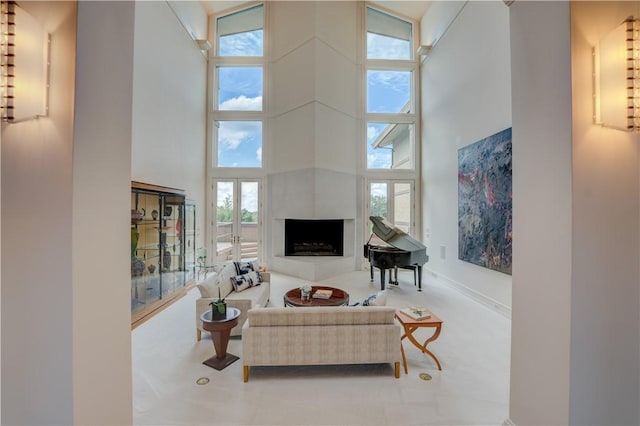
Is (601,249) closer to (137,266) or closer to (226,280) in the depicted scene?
(226,280)

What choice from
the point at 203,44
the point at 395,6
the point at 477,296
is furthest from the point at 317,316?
the point at 395,6

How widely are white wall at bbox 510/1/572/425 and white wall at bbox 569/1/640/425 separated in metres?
0.05

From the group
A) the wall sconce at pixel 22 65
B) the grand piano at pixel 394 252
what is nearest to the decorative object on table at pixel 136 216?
the wall sconce at pixel 22 65

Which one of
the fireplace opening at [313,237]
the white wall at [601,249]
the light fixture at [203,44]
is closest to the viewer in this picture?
the white wall at [601,249]

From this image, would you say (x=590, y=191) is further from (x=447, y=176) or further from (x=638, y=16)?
(x=447, y=176)

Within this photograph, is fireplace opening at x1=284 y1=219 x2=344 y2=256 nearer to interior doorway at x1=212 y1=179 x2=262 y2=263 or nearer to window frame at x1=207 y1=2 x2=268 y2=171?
interior doorway at x1=212 y1=179 x2=262 y2=263

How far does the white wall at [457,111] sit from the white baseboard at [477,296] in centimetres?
2

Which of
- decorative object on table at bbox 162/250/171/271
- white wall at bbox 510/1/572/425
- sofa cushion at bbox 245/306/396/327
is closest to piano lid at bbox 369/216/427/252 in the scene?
sofa cushion at bbox 245/306/396/327

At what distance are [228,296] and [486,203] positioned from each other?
15.9 ft

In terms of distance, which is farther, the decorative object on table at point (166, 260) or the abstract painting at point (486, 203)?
the decorative object on table at point (166, 260)

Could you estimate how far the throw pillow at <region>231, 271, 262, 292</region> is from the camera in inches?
172

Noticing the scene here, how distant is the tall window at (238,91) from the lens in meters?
7.95

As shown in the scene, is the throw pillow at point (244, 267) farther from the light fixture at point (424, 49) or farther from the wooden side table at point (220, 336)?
the light fixture at point (424, 49)

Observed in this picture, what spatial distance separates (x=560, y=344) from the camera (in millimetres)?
1588
